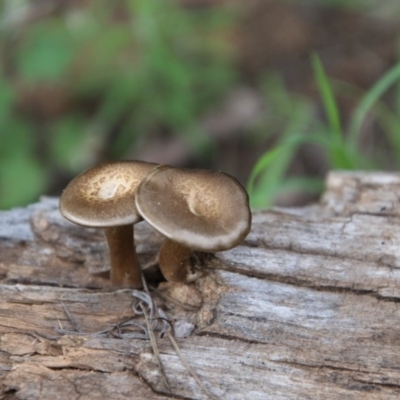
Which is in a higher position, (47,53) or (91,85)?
(47,53)

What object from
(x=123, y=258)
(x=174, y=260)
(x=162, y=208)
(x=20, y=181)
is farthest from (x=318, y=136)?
(x=20, y=181)

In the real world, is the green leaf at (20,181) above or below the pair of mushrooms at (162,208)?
below

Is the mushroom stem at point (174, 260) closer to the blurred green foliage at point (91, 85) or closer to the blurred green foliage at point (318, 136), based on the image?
the blurred green foliage at point (318, 136)

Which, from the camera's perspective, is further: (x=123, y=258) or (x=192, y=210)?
(x=123, y=258)

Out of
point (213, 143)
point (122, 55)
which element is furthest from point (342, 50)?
point (122, 55)

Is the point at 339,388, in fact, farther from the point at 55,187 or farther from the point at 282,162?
the point at 55,187

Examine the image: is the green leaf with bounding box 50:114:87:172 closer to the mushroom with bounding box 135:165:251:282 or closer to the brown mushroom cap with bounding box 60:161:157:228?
the brown mushroom cap with bounding box 60:161:157:228

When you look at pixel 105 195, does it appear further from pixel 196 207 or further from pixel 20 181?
pixel 20 181

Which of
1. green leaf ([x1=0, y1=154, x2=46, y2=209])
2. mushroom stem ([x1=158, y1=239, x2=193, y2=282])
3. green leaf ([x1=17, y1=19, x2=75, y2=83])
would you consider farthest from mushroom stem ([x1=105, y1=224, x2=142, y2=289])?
green leaf ([x1=17, y1=19, x2=75, y2=83])

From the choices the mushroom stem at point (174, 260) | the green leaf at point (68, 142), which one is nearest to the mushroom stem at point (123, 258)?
the mushroom stem at point (174, 260)
